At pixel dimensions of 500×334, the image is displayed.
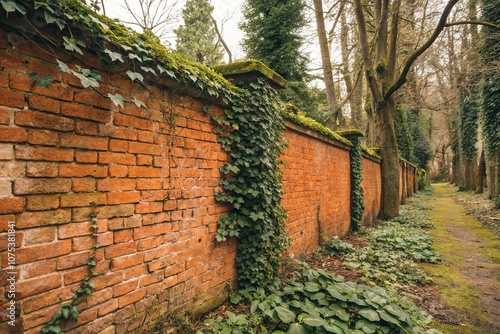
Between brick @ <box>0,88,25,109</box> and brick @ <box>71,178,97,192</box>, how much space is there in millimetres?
526

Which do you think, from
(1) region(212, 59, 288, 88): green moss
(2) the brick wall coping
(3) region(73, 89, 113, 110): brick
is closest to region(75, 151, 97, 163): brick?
(3) region(73, 89, 113, 110): brick

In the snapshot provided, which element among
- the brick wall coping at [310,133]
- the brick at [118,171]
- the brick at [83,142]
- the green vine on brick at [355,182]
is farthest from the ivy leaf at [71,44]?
the green vine on brick at [355,182]

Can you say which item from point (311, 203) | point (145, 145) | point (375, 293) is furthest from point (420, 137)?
point (145, 145)

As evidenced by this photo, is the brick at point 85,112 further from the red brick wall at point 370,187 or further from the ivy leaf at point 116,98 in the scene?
the red brick wall at point 370,187

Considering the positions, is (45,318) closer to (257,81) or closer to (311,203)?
(257,81)

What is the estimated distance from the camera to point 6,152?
1.42m

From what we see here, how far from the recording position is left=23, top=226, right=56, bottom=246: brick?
4.91 ft

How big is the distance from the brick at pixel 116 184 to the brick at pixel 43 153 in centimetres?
27

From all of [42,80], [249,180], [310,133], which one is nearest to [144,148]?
[42,80]

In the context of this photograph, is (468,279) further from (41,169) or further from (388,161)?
(41,169)

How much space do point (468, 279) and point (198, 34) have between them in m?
19.1

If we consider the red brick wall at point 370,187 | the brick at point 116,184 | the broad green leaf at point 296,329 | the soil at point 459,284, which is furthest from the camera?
the red brick wall at point 370,187

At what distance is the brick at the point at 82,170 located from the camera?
1.65m

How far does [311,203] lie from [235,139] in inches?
106
